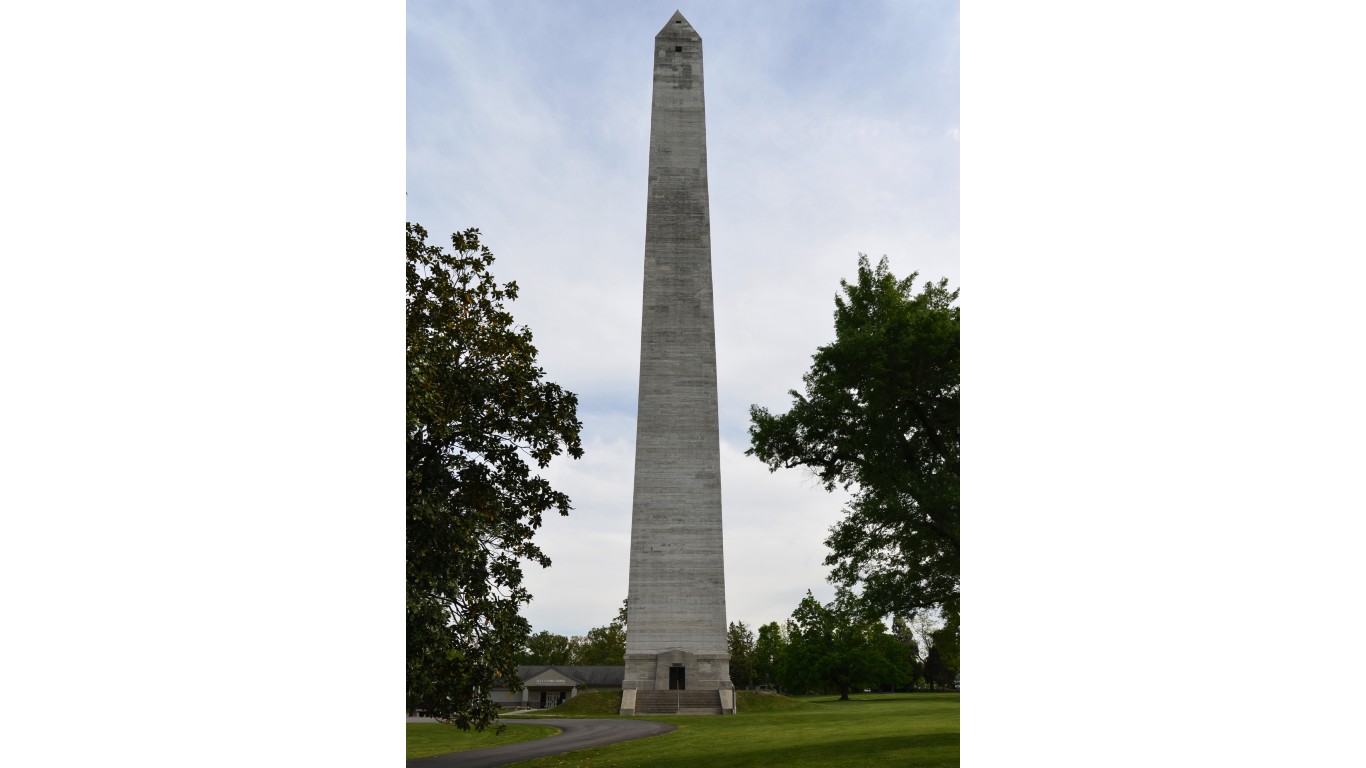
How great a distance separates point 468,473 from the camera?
12469 millimetres

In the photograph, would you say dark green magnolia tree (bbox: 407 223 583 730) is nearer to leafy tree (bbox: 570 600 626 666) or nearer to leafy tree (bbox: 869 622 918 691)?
leafy tree (bbox: 869 622 918 691)

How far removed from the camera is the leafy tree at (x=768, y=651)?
245 feet

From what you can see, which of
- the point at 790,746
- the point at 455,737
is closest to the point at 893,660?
the point at 455,737

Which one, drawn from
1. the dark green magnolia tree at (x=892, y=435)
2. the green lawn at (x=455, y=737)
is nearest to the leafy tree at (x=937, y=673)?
the green lawn at (x=455, y=737)

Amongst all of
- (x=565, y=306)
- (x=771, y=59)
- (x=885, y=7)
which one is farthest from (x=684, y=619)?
(x=885, y=7)

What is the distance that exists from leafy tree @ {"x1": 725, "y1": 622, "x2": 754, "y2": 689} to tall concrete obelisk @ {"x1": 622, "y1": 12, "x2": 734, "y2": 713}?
1483 inches

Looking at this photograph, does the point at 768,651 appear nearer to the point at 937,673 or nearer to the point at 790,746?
the point at 937,673

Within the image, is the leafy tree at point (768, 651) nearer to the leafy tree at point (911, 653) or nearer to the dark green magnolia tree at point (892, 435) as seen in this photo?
the leafy tree at point (911, 653)

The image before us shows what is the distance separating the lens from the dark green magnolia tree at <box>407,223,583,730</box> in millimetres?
11312

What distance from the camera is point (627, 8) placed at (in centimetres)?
3095

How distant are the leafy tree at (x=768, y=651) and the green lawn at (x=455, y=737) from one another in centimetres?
4385

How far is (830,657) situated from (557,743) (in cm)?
4128
